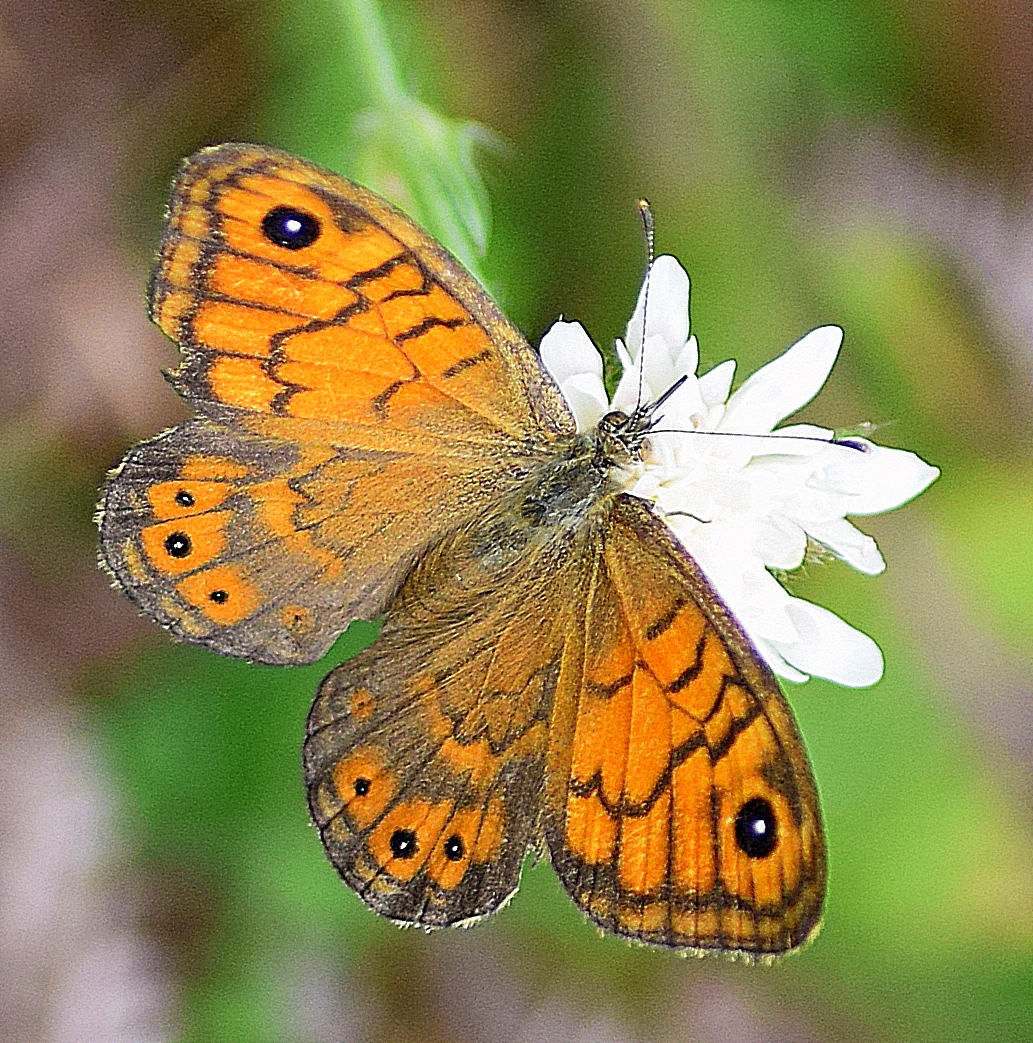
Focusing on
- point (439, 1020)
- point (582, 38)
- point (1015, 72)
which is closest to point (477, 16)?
point (582, 38)

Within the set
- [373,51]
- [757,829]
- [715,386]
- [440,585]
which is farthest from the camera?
[373,51]

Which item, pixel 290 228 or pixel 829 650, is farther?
pixel 829 650

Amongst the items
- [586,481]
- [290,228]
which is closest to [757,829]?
[586,481]

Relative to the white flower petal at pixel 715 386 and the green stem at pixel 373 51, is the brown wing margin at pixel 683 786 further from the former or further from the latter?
the green stem at pixel 373 51

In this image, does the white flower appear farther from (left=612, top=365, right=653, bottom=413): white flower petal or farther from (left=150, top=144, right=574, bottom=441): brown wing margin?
(left=150, top=144, right=574, bottom=441): brown wing margin

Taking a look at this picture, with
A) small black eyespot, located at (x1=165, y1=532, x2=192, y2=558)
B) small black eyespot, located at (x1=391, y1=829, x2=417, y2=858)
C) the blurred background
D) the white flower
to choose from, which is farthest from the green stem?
small black eyespot, located at (x1=391, y1=829, x2=417, y2=858)

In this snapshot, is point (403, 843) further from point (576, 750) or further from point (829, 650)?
point (829, 650)

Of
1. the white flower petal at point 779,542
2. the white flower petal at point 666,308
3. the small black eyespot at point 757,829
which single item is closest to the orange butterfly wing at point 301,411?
the white flower petal at point 666,308
